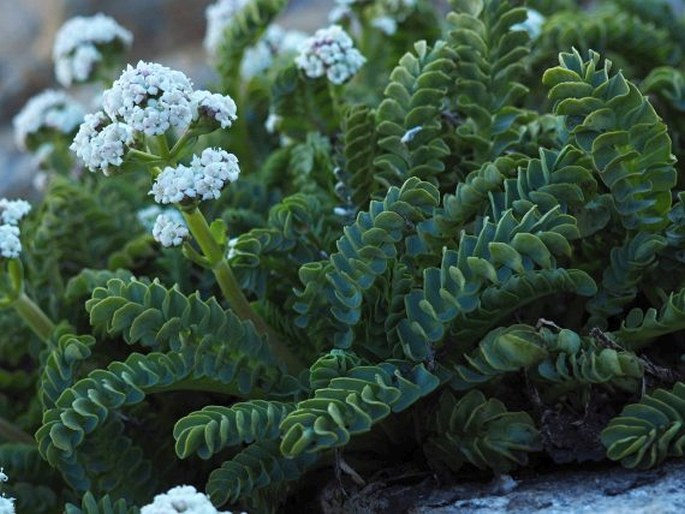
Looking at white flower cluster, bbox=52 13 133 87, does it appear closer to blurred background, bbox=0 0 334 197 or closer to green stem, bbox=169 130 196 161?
green stem, bbox=169 130 196 161

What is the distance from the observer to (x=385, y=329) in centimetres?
175

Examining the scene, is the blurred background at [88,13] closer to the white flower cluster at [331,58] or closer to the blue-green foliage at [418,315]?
the white flower cluster at [331,58]

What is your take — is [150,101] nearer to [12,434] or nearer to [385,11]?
[12,434]

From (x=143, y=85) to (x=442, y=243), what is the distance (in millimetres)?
538

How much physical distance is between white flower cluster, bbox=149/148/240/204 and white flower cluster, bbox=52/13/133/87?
1256mm

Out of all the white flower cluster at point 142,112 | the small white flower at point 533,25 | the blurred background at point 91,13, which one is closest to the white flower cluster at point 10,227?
the white flower cluster at point 142,112

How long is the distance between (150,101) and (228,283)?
0.35m

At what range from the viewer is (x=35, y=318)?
2.11 metres

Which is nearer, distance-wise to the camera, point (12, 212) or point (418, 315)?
point (418, 315)

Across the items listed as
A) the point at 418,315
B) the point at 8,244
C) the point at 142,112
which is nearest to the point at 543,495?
the point at 418,315

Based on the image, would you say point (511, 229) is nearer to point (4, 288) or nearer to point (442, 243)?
point (442, 243)

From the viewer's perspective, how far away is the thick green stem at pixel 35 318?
81.7 inches

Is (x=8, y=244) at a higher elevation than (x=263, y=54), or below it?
below

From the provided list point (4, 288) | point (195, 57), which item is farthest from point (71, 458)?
point (195, 57)
